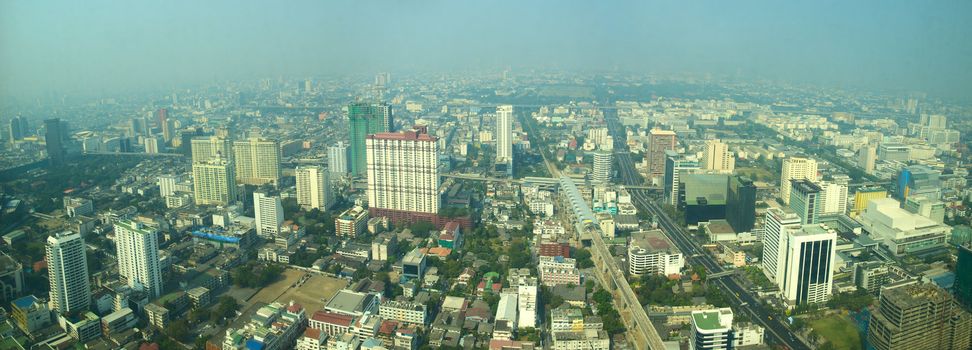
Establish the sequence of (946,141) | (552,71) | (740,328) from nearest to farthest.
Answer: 1. (740,328)
2. (946,141)
3. (552,71)

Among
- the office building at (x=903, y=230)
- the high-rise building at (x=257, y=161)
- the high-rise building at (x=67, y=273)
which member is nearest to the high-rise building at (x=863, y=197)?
the office building at (x=903, y=230)

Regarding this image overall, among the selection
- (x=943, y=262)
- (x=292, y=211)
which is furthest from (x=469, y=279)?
(x=943, y=262)

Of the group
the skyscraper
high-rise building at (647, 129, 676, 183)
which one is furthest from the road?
the skyscraper

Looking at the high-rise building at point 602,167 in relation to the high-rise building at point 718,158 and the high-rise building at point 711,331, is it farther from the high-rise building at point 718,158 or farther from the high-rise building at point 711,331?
the high-rise building at point 711,331

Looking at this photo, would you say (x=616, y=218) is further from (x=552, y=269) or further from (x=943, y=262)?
(x=943, y=262)

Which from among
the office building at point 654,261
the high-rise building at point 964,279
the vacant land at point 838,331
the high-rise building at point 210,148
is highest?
Answer: the high-rise building at point 210,148

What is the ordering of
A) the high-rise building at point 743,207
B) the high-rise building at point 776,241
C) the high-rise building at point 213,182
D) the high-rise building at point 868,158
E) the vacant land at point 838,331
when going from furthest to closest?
the high-rise building at point 868,158, the high-rise building at point 213,182, the high-rise building at point 743,207, the high-rise building at point 776,241, the vacant land at point 838,331
